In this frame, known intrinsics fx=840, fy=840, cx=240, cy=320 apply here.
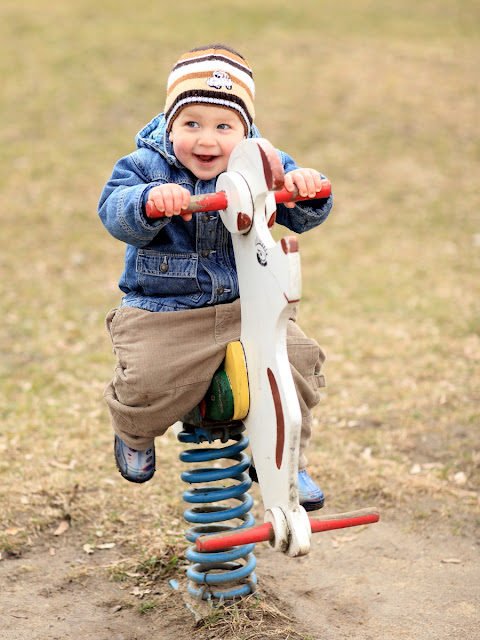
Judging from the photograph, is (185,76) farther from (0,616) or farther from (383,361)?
(383,361)

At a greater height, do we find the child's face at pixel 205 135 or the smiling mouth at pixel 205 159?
the child's face at pixel 205 135

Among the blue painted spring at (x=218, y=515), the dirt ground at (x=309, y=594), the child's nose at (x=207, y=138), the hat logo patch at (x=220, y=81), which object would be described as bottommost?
the dirt ground at (x=309, y=594)

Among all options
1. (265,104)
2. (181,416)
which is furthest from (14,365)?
(265,104)

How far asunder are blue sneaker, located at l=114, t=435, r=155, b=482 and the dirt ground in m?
0.56

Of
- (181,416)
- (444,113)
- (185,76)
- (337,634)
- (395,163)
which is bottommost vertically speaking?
(337,634)

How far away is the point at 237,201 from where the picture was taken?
2.61 metres

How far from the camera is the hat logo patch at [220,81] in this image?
2.73 metres

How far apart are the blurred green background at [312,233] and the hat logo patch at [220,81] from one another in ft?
6.76

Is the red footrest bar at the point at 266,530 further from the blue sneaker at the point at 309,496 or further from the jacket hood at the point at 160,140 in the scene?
the jacket hood at the point at 160,140

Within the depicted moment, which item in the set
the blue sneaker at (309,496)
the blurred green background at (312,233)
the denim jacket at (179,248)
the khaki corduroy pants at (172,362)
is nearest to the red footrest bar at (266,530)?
the blue sneaker at (309,496)

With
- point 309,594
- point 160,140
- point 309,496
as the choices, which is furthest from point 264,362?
point 309,594

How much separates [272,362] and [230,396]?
0.96ft

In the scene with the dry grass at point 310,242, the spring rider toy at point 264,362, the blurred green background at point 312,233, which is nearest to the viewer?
the spring rider toy at point 264,362

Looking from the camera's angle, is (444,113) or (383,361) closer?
(383,361)
